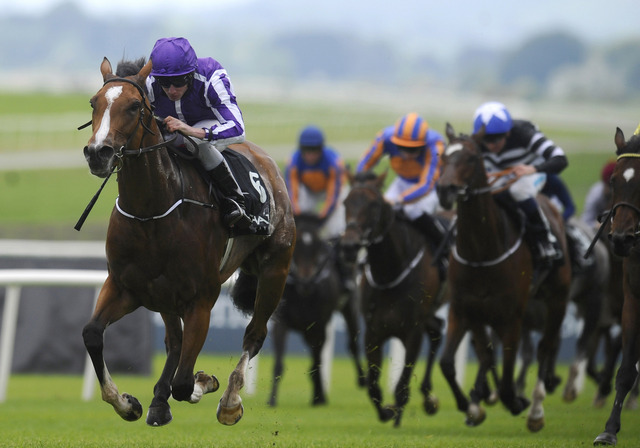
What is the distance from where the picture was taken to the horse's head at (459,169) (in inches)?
266

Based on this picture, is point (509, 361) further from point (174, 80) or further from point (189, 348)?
point (174, 80)

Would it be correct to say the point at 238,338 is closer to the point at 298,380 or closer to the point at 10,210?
the point at 298,380

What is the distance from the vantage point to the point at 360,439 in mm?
6211

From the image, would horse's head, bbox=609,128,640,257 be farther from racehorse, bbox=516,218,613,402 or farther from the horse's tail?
racehorse, bbox=516,218,613,402

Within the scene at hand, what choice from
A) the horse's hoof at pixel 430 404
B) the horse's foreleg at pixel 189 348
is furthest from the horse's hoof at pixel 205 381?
the horse's hoof at pixel 430 404

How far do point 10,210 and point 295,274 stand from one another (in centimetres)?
1339

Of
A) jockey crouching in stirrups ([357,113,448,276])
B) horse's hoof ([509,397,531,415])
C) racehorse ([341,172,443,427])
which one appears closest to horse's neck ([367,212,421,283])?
racehorse ([341,172,443,427])

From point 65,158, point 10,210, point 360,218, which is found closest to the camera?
point 360,218

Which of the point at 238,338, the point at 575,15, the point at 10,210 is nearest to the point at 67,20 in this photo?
the point at 575,15

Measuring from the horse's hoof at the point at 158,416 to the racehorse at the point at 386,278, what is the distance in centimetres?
276

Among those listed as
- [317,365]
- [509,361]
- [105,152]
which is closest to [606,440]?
[509,361]

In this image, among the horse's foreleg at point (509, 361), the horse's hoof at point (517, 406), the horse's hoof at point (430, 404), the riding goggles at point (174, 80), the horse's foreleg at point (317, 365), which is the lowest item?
the horse's foreleg at point (317, 365)

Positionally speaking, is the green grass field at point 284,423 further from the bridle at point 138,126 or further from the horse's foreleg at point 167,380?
the bridle at point 138,126

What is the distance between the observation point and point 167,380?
5.30 meters
